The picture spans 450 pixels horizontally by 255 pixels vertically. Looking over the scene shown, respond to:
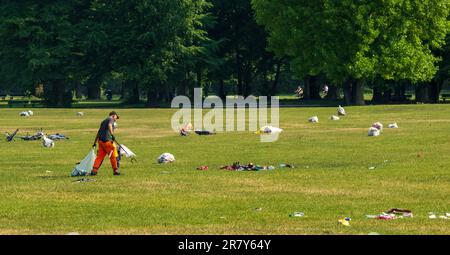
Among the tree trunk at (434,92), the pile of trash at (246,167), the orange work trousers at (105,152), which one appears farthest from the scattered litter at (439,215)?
the tree trunk at (434,92)

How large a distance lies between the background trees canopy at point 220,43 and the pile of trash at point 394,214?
6095cm

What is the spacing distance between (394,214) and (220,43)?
272 ft

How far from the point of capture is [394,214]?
20.1 m

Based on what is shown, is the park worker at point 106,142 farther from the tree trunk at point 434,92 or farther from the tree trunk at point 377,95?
the tree trunk at point 434,92

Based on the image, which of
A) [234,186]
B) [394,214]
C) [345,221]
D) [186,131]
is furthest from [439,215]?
[186,131]

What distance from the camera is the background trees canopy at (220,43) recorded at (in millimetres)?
82250

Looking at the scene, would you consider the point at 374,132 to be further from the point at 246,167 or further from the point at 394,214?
the point at 394,214

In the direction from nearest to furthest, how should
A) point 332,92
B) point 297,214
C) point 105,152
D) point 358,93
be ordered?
point 297,214 → point 105,152 → point 358,93 → point 332,92

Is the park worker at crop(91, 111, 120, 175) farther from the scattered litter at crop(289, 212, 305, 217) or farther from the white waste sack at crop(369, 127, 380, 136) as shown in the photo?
the white waste sack at crop(369, 127, 380, 136)

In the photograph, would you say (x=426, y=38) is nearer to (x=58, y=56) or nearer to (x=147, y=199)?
(x=58, y=56)

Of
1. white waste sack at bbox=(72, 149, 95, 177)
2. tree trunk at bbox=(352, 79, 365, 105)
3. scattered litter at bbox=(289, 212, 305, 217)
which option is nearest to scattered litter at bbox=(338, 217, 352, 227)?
scattered litter at bbox=(289, 212, 305, 217)

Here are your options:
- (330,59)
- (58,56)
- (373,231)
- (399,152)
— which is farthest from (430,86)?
(373,231)
